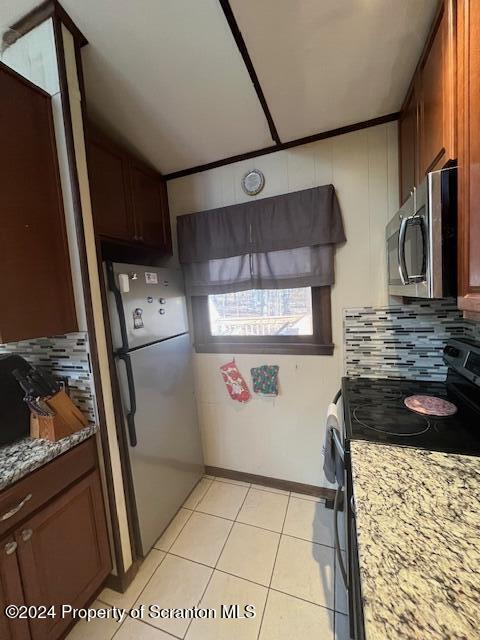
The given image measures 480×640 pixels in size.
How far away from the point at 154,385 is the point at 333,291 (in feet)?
4.27

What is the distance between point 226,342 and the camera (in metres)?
2.02

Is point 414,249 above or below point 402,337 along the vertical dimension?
above

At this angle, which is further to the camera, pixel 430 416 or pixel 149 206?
pixel 149 206

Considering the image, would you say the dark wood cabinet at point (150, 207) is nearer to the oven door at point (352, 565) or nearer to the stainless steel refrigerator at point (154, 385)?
the stainless steel refrigerator at point (154, 385)

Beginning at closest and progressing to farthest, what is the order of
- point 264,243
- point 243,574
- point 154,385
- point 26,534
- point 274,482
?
point 26,534, point 243,574, point 154,385, point 264,243, point 274,482

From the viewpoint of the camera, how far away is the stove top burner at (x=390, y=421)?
109 centimetres

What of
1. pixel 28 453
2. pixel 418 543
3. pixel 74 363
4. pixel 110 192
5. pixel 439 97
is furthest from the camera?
pixel 110 192

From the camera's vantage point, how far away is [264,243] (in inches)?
69.7

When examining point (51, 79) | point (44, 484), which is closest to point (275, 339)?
point (44, 484)

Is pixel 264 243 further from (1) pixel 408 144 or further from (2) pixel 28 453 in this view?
(2) pixel 28 453

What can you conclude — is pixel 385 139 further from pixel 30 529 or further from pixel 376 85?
pixel 30 529

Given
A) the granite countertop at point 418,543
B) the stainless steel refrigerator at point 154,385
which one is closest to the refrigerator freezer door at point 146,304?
the stainless steel refrigerator at point 154,385

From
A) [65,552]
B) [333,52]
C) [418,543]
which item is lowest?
[65,552]

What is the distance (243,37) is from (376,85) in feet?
2.26
